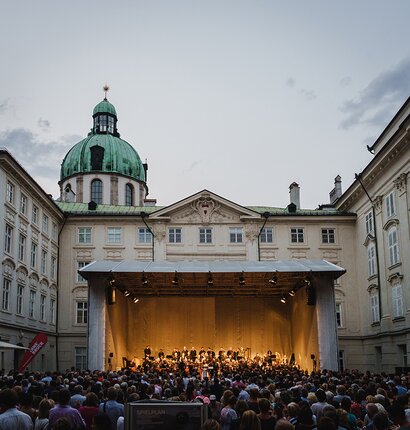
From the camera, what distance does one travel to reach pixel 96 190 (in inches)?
2181

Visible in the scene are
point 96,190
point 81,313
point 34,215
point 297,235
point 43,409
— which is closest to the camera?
point 43,409

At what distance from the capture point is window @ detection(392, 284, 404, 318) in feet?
106

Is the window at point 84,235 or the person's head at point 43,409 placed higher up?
the window at point 84,235

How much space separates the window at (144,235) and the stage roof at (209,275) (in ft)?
13.9

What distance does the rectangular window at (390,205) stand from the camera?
110ft

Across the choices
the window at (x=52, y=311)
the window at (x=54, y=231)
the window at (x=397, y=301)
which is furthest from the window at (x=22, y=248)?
the window at (x=397, y=301)

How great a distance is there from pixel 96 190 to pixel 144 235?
14558mm

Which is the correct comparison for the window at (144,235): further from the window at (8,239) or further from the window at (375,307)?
the window at (375,307)

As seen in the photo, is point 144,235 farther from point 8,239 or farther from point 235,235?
point 8,239

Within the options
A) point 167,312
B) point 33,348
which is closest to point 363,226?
point 167,312

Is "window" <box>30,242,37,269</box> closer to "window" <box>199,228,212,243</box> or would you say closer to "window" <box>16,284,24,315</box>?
"window" <box>16,284,24,315</box>

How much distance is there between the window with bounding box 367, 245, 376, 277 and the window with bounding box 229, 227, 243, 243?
870cm

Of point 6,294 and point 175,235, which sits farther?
point 175,235

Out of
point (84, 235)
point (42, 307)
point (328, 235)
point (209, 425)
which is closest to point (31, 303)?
point (42, 307)
